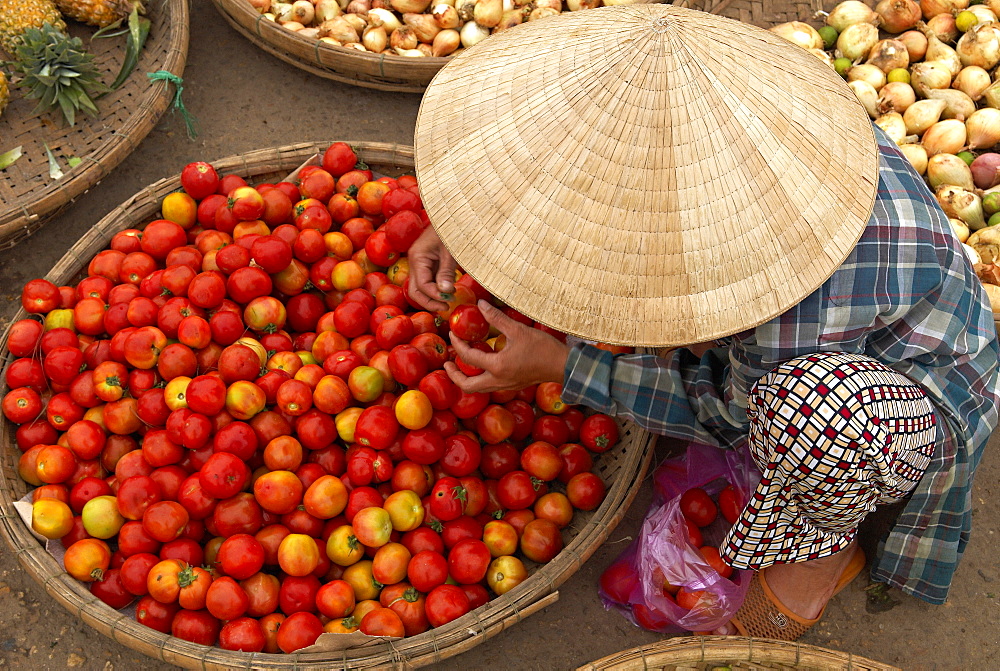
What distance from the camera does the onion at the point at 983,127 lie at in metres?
3.38

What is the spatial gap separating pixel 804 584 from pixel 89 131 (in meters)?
3.50

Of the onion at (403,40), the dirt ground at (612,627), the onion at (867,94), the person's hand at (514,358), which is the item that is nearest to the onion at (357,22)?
the onion at (403,40)

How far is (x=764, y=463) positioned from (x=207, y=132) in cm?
315

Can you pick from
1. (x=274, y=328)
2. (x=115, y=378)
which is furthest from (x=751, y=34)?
(x=115, y=378)

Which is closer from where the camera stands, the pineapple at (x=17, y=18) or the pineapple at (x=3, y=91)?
the pineapple at (x=3, y=91)

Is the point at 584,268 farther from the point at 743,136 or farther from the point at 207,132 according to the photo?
the point at 207,132

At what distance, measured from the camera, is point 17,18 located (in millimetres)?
3365

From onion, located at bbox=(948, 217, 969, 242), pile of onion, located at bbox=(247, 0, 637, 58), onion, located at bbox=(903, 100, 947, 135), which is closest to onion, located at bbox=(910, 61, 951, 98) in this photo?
onion, located at bbox=(903, 100, 947, 135)

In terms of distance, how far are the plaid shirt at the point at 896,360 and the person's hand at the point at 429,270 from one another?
586 mm

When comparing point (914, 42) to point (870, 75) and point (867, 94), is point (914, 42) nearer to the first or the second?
point (870, 75)

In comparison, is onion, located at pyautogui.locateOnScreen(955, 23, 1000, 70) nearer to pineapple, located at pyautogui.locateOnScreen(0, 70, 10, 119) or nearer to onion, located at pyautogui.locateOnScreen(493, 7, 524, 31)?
onion, located at pyautogui.locateOnScreen(493, 7, 524, 31)

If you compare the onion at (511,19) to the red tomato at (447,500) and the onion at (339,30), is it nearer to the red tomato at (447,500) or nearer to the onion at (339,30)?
the onion at (339,30)

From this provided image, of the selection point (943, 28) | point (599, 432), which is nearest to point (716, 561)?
point (599, 432)

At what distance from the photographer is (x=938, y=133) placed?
3406mm
